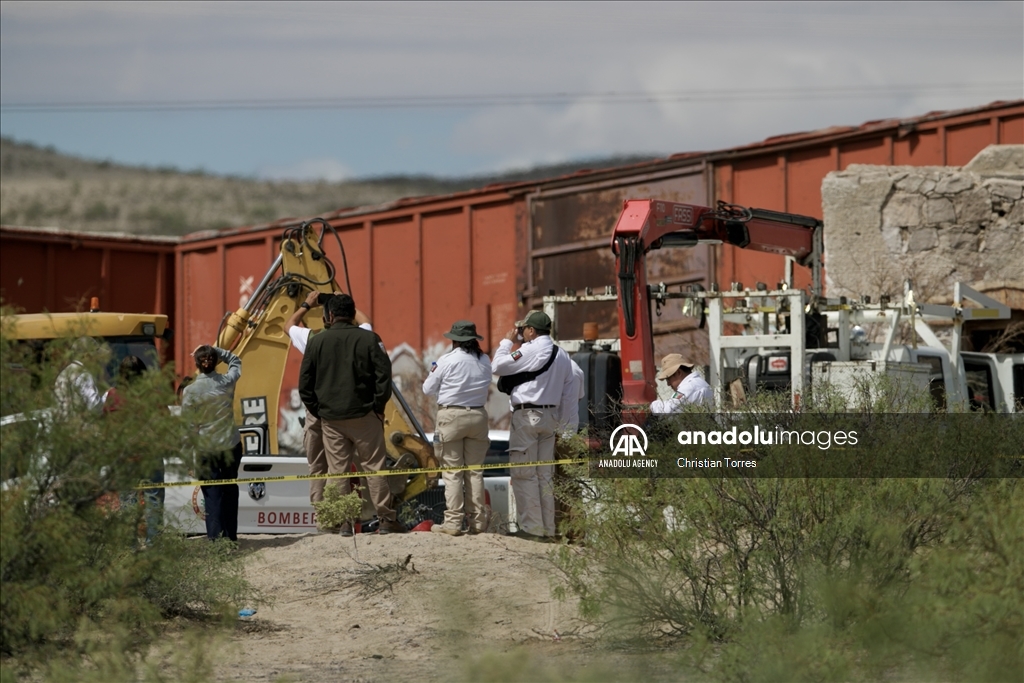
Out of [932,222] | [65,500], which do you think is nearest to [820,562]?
[65,500]

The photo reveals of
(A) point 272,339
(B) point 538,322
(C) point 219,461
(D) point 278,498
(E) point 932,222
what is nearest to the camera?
(C) point 219,461

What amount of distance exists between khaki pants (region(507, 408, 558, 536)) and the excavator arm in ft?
4.31

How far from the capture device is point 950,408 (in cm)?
827

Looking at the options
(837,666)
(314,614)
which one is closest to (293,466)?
(314,614)

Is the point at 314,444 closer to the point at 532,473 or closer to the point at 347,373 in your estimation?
the point at 347,373

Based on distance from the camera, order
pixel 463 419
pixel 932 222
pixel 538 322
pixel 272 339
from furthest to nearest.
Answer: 1. pixel 932 222
2. pixel 272 339
3. pixel 538 322
4. pixel 463 419

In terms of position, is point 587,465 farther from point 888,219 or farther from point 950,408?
point 888,219

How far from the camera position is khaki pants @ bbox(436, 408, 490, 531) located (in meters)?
9.60

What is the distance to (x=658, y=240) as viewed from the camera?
12.1 meters

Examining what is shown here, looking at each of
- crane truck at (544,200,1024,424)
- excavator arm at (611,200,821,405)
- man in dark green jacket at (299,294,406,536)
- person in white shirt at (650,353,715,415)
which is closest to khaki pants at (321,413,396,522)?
man in dark green jacket at (299,294,406,536)

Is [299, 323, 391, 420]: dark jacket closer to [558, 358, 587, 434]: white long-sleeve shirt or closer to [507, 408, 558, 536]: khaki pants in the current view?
[507, 408, 558, 536]: khaki pants

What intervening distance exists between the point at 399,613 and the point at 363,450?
206cm

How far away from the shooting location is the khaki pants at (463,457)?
9602 mm

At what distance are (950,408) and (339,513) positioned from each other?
4.02m
